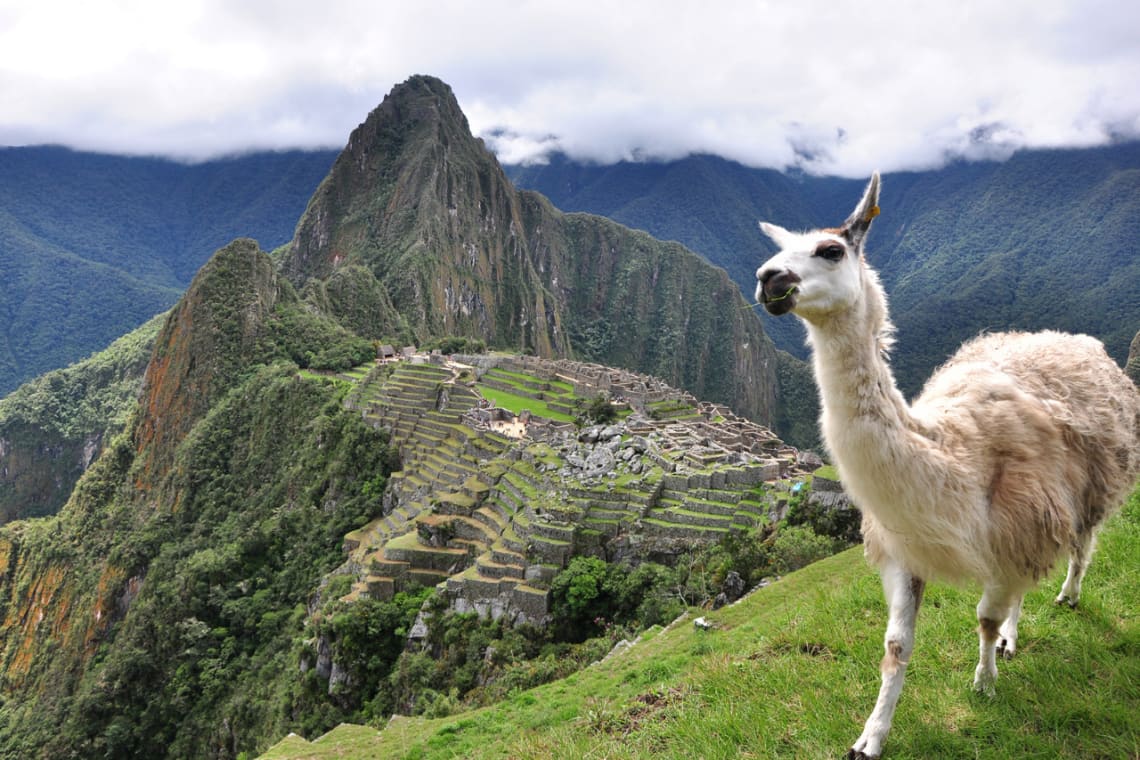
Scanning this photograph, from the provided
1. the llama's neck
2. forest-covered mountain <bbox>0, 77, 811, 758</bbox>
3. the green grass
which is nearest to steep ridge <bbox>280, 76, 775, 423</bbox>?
forest-covered mountain <bbox>0, 77, 811, 758</bbox>

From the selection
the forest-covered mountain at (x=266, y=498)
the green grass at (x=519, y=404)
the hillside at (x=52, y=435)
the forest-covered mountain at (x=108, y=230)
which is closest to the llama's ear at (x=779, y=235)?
the forest-covered mountain at (x=266, y=498)

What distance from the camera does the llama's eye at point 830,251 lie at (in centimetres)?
225

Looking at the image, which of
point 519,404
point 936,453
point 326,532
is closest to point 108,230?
point 519,404

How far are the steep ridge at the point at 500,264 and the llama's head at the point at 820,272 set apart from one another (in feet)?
214

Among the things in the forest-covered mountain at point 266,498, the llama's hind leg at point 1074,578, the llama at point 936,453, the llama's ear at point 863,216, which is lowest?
the forest-covered mountain at point 266,498

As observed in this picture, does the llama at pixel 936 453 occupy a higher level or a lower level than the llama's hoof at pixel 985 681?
higher

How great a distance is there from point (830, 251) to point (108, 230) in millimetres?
167539

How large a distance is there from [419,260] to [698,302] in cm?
6274

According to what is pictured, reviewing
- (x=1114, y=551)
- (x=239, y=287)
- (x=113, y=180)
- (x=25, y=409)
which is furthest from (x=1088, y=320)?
(x=113, y=180)

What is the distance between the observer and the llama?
89.5 inches

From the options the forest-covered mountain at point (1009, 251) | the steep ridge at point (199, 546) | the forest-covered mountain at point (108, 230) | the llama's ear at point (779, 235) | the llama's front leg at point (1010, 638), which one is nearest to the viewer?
the llama's ear at point (779, 235)

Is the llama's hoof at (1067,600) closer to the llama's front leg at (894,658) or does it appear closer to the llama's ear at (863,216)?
the llama's front leg at (894,658)

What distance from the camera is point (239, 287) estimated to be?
48.7 m

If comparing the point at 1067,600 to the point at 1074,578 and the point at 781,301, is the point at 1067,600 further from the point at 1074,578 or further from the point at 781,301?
the point at 781,301
